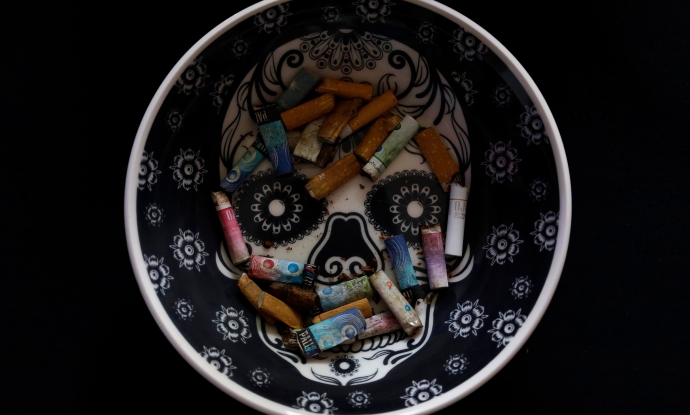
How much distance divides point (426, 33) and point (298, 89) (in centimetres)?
24

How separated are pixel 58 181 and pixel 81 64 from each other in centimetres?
23

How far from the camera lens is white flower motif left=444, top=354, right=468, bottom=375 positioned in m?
0.86

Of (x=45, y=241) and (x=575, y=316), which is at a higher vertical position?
(x=45, y=241)

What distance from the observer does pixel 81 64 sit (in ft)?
3.29

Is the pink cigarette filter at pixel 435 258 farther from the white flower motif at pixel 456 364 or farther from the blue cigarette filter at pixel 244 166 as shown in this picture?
the blue cigarette filter at pixel 244 166

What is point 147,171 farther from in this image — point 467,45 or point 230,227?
point 467,45

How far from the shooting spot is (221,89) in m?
0.90

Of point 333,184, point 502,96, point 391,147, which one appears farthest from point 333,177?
point 502,96

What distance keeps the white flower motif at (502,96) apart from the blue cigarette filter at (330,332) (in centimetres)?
43

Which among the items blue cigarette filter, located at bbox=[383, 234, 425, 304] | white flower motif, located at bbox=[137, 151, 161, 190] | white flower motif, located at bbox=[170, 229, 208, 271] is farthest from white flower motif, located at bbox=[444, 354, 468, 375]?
white flower motif, located at bbox=[137, 151, 161, 190]

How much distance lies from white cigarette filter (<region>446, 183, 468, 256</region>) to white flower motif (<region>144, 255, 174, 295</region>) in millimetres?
491

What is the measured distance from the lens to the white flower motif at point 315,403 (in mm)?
838

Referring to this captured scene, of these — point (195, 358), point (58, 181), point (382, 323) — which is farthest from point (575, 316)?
point (58, 181)

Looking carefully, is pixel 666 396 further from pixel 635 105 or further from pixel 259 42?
pixel 259 42
